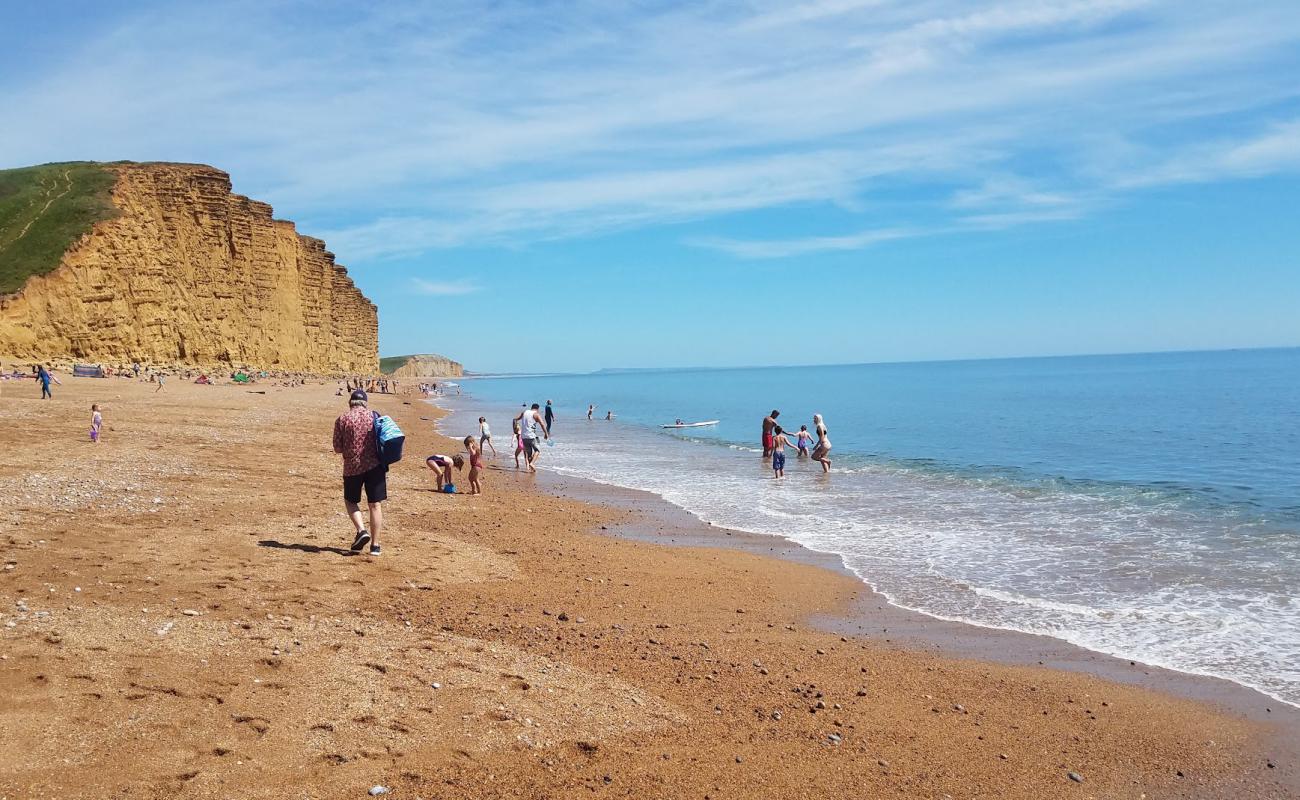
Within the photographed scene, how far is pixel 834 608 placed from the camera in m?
8.77

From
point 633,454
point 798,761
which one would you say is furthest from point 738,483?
point 798,761

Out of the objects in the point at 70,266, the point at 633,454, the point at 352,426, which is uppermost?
the point at 70,266

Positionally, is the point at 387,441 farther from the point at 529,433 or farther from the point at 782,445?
the point at 782,445

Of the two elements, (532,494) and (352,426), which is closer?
(352,426)

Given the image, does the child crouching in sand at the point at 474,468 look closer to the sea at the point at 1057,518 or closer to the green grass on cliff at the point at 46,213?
the sea at the point at 1057,518

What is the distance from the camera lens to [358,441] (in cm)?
854

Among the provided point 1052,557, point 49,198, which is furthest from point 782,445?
point 49,198

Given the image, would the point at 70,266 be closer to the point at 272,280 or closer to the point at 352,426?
the point at 272,280

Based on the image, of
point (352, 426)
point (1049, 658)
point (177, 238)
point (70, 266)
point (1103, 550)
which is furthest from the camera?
point (177, 238)

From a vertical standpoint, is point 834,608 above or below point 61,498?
below

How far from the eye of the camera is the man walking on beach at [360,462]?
8.54 meters

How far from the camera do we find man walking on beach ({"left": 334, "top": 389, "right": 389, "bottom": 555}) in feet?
28.0

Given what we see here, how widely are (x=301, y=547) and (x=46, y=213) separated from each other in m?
51.4

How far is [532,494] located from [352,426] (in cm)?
807
